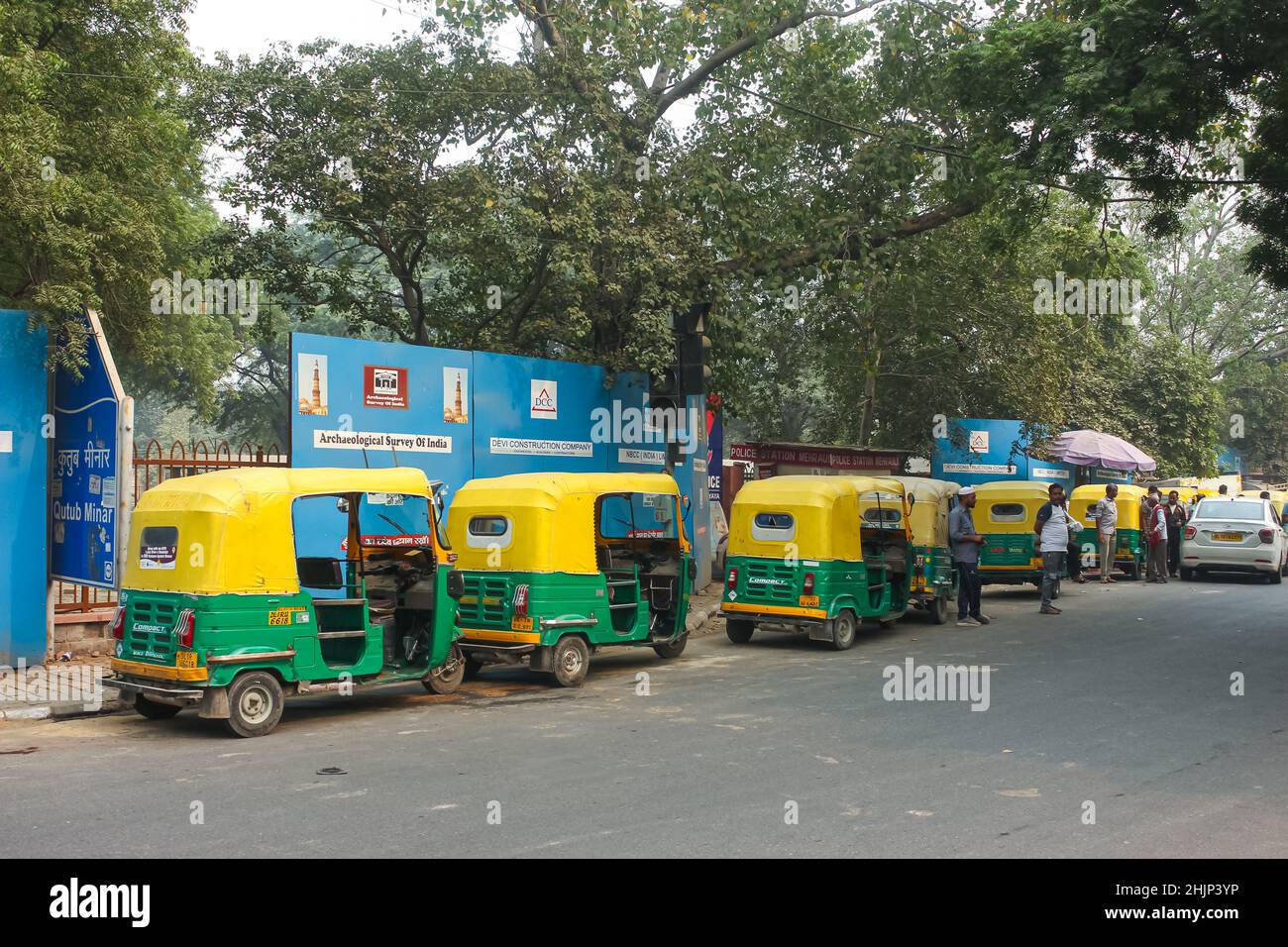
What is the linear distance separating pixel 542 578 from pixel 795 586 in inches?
148

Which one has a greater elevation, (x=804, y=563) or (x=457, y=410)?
(x=457, y=410)

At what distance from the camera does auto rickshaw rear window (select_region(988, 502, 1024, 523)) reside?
20453 mm

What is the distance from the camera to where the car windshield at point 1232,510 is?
23.3 metres

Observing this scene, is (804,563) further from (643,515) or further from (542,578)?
(542,578)

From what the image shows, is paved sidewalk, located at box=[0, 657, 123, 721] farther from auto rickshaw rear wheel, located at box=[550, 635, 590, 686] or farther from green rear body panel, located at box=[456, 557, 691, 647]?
auto rickshaw rear wheel, located at box=[550, 635, 590, 686]

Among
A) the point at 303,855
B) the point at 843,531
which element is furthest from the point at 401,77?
the point at 303,855

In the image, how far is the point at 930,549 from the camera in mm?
16094

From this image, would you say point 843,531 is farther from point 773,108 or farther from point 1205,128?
point 773,108

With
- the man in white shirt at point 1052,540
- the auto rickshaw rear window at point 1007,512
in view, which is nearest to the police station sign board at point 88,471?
the man in white shirt at point 1052,540

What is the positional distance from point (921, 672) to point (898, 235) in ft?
35.5

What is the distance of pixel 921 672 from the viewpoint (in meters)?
11.5

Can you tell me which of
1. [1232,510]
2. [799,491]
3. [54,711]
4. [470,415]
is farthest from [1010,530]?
[54,711]

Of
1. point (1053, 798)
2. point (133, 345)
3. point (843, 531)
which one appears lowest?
point (1053, 798)

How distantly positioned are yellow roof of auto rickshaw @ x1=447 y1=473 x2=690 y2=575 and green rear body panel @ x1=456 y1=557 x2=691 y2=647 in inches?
4.5
